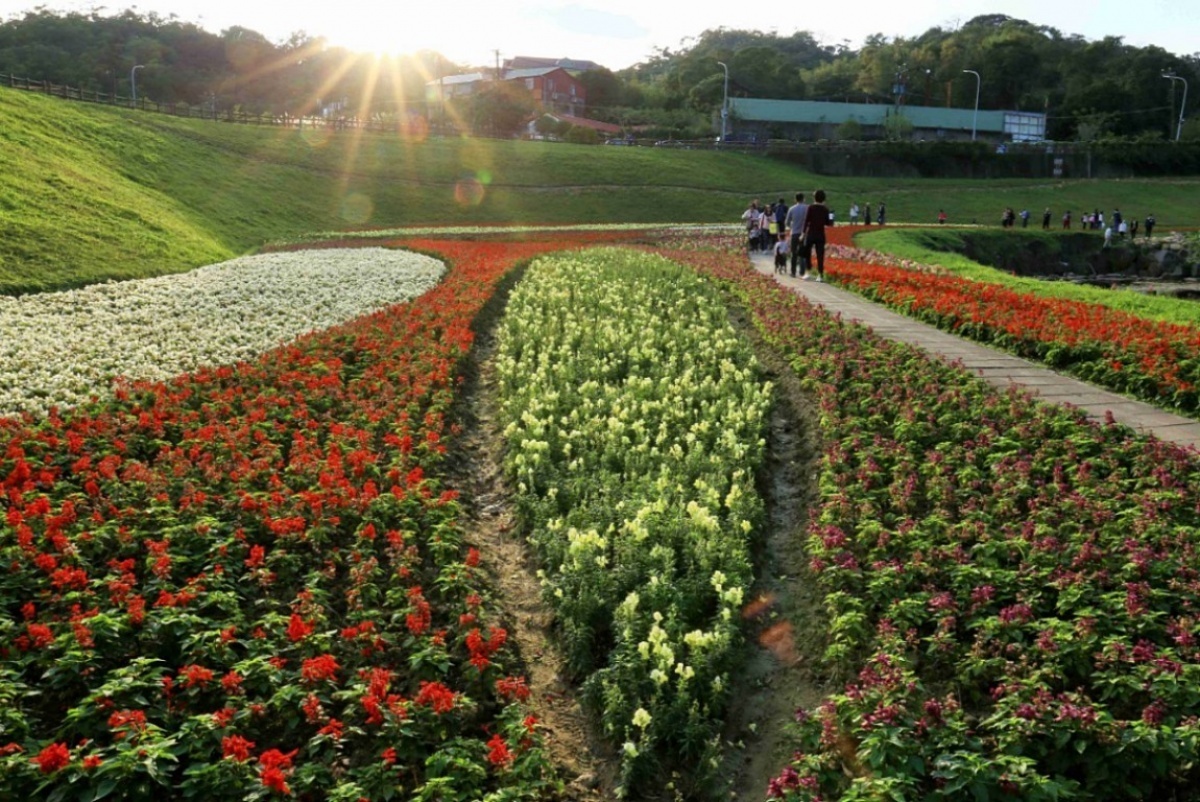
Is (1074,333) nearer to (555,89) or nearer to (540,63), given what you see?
(555,89)

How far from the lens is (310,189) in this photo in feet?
156

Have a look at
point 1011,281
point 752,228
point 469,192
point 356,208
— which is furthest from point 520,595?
point 469,192

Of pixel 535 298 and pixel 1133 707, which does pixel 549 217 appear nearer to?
pixel 535 298

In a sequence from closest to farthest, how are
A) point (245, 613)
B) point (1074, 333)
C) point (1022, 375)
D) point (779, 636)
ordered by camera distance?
point (245, 613) → point (779, 636) → point (1022, 375) → point (1074, 333)

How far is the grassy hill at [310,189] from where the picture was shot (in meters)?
23.5

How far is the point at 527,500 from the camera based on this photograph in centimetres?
856

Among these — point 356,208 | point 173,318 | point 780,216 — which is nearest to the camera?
point 173,318

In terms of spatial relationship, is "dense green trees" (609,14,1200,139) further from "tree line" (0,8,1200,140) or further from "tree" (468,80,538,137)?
"tree" (468,80,538,137)

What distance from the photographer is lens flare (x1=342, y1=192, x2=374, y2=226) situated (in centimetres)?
4509

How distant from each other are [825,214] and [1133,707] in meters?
15.7

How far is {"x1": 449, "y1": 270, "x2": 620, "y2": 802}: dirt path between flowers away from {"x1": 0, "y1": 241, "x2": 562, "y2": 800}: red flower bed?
0.37 m

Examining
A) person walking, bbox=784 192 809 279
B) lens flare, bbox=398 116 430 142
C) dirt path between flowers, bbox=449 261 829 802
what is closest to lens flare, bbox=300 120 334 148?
lens flare, bbox=398 116 430 142

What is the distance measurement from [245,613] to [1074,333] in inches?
440

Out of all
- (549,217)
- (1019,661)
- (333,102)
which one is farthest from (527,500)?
(333,102)
